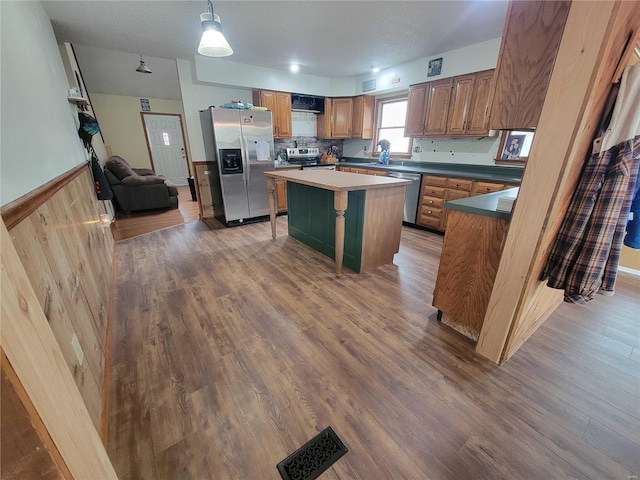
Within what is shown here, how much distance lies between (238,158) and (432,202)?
9.88 ft

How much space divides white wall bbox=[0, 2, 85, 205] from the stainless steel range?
323 cm

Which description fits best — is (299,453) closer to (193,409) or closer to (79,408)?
(193,409)

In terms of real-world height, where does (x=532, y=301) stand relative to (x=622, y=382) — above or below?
above

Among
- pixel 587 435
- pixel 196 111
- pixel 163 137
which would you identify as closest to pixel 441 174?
pixel 587 435

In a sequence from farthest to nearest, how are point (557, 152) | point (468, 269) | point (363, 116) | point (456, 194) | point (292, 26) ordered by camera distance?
point (363, 116)
point (456, 194)
point (292, 26)
point (468, 269)
point (557, 152)

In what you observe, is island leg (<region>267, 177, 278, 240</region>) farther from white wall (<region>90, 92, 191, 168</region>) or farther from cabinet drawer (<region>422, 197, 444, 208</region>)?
white wall (<region>90, 92, 191, 168</region>)

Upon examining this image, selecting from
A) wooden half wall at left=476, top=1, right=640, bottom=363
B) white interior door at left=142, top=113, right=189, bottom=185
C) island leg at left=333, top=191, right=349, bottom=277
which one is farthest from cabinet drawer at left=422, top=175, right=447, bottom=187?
white interior door at left=142, top=113, right=189, bottom=185

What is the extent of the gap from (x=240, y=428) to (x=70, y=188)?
6.34 ft

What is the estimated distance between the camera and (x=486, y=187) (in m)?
3.26

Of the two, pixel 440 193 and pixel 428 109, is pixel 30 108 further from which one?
pixel 428 109

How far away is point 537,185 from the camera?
123 centimetres

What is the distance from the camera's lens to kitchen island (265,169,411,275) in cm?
243

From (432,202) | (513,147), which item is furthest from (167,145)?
(513,147)

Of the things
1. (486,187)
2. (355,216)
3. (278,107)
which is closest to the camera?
(355,216)
